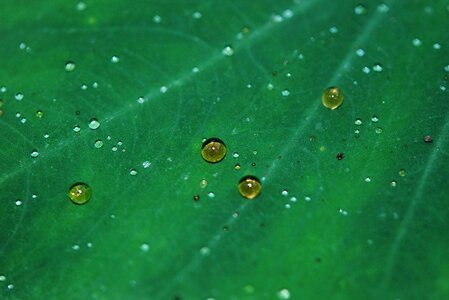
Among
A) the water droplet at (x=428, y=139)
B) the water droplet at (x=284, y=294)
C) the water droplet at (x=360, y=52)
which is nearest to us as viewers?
the water droplet at (x=284, y=294)

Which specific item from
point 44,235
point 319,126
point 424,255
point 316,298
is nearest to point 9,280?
point 44,235

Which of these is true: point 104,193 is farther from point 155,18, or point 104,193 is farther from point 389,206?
point 389,206

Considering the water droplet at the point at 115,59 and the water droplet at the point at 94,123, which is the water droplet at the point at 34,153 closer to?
the water droplet at the point at 94,123

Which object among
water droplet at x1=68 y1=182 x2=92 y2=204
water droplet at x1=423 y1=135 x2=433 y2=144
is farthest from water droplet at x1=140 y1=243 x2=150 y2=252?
water droplet at x1=423 y1=135 x2=433 y2=144

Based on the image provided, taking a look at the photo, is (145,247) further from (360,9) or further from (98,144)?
(360,9)

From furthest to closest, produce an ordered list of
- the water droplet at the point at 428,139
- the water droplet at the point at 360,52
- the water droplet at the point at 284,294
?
the water droplet at the point at 360,52, the water droplet at the point at 428,139, the water droplet at the point at 284,294

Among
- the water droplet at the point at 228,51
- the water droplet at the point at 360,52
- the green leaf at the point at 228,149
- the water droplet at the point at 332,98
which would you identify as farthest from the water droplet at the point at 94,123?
the water droplet at the point at 360,52
